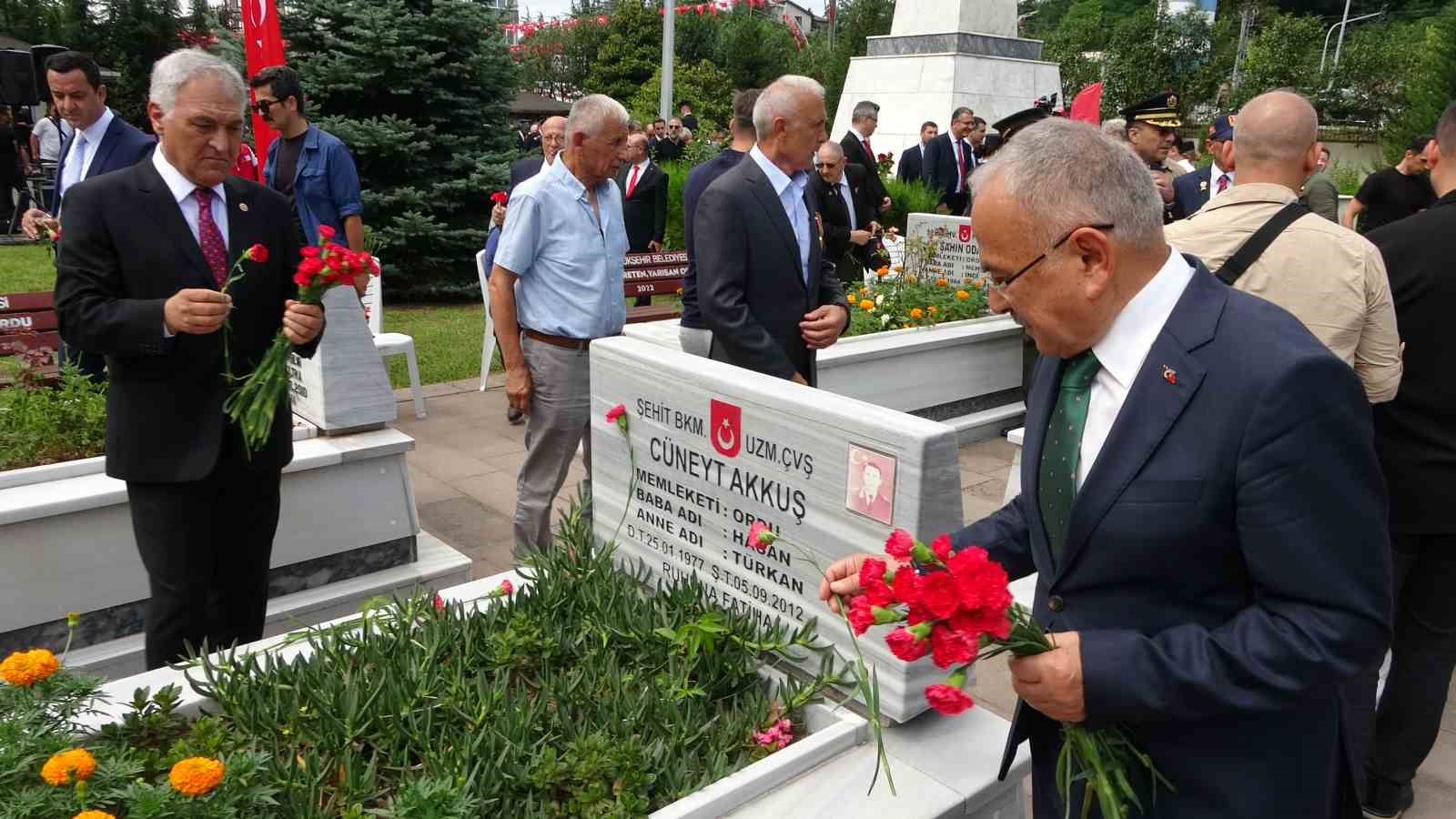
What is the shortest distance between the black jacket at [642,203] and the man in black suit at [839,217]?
176 cm

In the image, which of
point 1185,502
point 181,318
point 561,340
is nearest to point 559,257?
point 561,340

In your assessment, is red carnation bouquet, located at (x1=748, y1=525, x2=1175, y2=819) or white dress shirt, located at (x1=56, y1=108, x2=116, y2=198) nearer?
red carnation bouquet, located at (x1=748, y1=525, x2=1175, y2=819)

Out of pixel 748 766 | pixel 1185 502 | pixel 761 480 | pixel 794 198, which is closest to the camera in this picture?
pixel 1185 502

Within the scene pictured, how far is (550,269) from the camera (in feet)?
13.9

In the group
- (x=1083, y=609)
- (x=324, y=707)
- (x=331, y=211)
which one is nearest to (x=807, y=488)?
(x=1083, y=609)

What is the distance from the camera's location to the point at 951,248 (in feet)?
27.5

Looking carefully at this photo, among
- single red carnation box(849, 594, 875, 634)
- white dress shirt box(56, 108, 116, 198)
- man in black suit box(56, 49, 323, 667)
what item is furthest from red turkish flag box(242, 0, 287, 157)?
single red carnation box(849, 594, 875, 634)

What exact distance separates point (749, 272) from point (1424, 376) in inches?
86.2

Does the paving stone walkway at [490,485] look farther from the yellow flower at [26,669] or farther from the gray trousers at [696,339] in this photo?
the yellow flower at [26,669]

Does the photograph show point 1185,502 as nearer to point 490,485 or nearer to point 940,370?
point 490,485

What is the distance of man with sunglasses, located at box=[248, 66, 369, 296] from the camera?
5633mm

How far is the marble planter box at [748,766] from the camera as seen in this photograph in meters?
2.00

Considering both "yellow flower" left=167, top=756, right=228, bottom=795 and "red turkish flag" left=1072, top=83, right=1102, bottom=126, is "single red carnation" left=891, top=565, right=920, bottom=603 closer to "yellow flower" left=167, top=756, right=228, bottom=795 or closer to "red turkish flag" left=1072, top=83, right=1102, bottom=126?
"yellow flower" left=167, top=756, right=228, bottom=795

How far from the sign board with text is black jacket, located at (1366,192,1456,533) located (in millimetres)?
5138
